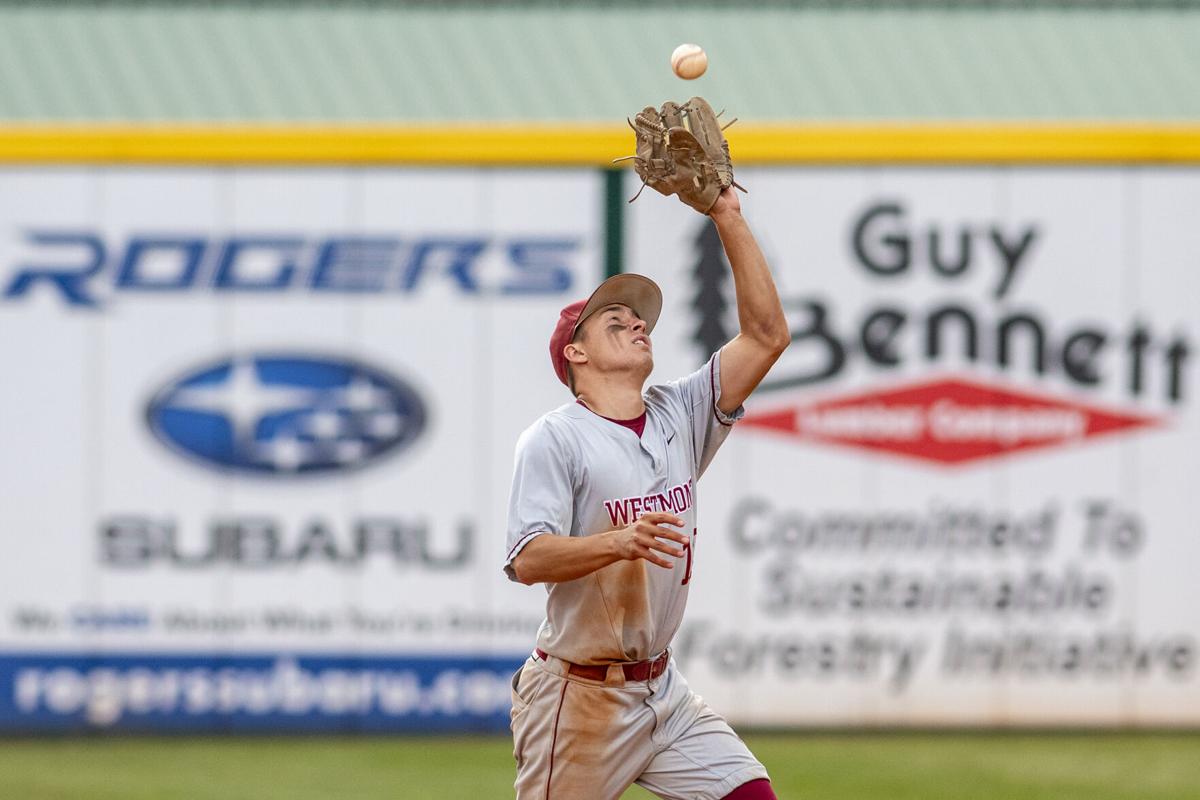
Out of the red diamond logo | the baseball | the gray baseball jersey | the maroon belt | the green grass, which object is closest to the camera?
the gray baseball jersey

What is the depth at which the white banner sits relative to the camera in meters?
7.72

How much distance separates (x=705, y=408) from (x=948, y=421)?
383 cm

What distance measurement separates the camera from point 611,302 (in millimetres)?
4137

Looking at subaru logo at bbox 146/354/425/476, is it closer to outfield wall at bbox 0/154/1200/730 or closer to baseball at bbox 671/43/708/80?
outfield wall at bbox 0/154/1200/730

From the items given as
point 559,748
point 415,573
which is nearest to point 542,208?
point 415,573

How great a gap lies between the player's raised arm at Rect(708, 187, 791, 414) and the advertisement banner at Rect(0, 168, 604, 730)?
11.9ft

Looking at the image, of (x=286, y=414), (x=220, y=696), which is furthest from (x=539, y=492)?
(x=220, y=696)

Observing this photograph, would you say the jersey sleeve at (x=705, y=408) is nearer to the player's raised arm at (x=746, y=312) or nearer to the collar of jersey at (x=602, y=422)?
the player's raised arm at (x=746, y=312)

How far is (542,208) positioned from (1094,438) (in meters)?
2.82

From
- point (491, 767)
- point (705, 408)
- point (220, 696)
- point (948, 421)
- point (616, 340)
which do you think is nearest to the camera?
point (616, 340)

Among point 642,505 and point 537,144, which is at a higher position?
point 537,144

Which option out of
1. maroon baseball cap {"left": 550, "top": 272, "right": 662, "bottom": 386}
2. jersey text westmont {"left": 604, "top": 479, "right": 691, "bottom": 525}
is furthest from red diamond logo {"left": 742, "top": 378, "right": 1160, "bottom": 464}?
jersey text westmont {"left": 604, "top": 479, "right": 691, "bottom": 525}

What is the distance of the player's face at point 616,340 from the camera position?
4086mm

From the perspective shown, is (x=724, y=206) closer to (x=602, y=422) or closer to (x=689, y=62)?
(x=689, y=62)
